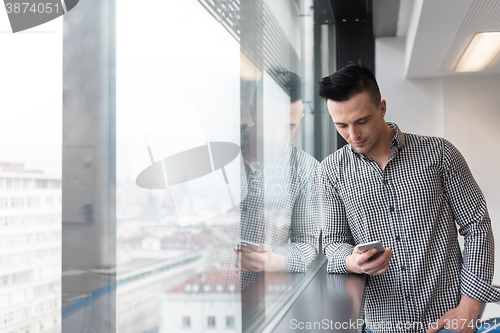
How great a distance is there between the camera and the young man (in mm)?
1369

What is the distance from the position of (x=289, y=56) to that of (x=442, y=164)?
74cm

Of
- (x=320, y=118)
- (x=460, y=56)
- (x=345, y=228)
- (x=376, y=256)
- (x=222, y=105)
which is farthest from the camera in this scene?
(x=460, y=56)

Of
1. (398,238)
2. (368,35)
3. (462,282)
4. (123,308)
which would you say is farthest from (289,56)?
(368,35)

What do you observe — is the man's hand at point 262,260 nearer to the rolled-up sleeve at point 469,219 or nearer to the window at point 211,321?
the window at point 211,321

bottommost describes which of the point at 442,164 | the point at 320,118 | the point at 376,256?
the point at 376,256

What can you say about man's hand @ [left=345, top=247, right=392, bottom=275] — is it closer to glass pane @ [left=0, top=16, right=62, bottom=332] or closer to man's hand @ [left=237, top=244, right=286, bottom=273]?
man's hand @ [left=237, top=244, right=286, bottom=273]

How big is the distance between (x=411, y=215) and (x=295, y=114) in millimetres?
659

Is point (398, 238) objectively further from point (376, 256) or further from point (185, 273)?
point (185, 273)

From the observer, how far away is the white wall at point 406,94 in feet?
12.5

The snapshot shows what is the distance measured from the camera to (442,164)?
4.68 ft

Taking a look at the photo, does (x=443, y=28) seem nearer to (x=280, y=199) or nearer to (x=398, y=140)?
(x=398, y=140)

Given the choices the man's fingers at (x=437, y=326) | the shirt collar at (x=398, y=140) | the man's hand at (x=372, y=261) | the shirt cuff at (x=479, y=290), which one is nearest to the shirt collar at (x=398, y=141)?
the shirt collar at (x=398, y=140)

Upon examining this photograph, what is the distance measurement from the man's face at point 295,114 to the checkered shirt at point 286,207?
85 mm

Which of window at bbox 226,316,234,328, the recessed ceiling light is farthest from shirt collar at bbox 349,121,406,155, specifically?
the recessed ceiling light
